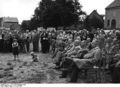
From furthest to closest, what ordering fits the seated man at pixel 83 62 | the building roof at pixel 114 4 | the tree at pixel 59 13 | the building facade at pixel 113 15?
the building roof at pixel 114 4 < the building facade at pixel 113 15 < the tree at pixel 59 13 < the seated man at pixel 83 62

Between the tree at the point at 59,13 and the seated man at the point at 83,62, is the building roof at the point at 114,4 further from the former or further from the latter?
the seated man at the point at 83,62

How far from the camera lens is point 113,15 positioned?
7500 centimetres

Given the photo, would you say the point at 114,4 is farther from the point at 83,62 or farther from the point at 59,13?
the point at 83,62

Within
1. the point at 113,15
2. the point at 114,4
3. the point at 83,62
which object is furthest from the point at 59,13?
the point at 83,62

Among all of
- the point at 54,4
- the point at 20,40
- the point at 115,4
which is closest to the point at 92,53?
Answer: the point at 20,40

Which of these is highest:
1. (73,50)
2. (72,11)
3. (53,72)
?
(72,11)

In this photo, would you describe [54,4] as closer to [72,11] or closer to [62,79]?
[72,11]

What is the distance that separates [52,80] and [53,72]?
2.06 meters

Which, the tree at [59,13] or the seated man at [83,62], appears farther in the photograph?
the tree at [59,13]

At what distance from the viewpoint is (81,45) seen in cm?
1312

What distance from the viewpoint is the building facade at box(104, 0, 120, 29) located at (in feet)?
239

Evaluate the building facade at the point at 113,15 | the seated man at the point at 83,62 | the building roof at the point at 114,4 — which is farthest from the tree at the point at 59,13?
the seated man at the point at 83,62

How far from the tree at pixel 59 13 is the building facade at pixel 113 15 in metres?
12.3

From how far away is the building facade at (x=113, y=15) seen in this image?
72.8 meters
